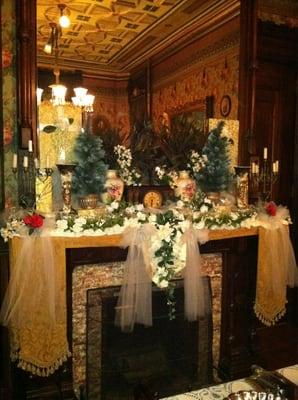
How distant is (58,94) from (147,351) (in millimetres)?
2117

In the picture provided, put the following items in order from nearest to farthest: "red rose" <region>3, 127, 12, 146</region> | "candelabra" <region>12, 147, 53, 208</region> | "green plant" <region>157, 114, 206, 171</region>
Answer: "candelabra" <region>12, 147, 53, 208</region> → "red rose" <region>3, 127, 12, 146</region> → "green plant" <region>157, 114, 206, 171</region>

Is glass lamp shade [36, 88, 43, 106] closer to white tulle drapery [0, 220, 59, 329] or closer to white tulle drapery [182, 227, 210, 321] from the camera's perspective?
white tulle drapery [0, 220, 59, 329]

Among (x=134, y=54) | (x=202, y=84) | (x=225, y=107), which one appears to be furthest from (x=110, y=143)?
(x=225, y=107)

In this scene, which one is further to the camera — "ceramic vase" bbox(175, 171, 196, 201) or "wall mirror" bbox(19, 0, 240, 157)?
"ceramic vase" bbox(175, 171, 196, 201)

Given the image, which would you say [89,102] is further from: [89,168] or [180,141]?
[180,141]

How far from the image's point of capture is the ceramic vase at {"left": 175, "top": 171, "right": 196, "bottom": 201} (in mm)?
2891

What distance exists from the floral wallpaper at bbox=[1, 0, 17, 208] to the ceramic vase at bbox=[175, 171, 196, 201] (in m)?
1.22

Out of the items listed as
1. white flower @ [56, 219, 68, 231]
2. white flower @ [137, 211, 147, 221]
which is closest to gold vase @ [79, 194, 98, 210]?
white flower @ [56, 219, 68, 231]

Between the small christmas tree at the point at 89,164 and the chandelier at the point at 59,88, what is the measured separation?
32 centimetres

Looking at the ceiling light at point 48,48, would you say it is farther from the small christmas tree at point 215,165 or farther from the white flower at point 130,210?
the small christmas tree at point 215,165

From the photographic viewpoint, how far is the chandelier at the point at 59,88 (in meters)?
2.67

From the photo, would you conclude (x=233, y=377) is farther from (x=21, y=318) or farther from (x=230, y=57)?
(x=230, y=57)

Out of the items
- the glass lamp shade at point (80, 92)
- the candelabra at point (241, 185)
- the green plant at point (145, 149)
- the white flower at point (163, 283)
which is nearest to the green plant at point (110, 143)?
the green plant at point (145, 149)

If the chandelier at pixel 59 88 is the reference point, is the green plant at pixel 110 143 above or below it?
below
